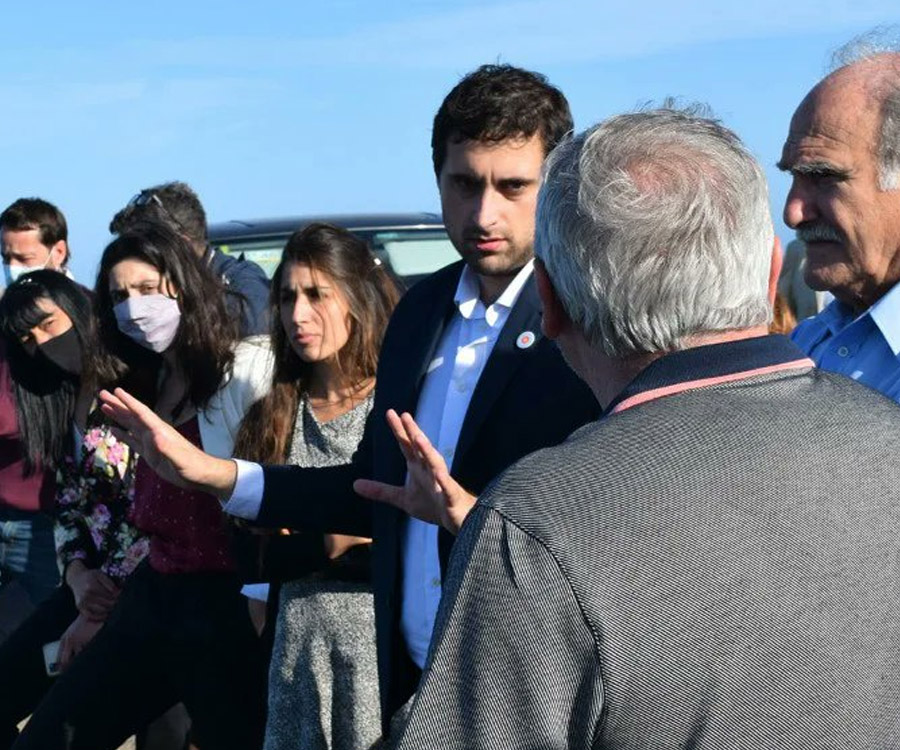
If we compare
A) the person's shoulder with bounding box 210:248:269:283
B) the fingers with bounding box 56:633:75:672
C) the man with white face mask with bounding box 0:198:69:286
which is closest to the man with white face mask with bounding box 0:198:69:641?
the fingers with bounding box 56:633:75:672

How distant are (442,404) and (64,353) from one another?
2.76 meters

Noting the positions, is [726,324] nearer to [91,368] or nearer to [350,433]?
[350,433]

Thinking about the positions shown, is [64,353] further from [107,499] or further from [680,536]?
[680,536]

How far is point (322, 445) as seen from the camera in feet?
13.5

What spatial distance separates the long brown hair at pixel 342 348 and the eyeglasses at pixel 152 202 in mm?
2251

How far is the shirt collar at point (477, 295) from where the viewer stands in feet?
10.1

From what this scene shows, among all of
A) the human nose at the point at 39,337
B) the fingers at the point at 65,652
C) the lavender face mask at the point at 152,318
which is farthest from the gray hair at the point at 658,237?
the human nose at the point at 39,337

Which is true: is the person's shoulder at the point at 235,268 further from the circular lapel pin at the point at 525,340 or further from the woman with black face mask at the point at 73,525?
the circular lapel pin at the point at 525,340

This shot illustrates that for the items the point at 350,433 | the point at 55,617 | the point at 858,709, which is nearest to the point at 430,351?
the point at 350,433

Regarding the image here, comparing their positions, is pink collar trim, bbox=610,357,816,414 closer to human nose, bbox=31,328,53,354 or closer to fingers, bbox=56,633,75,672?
fingers, bbox=56,633,75,672

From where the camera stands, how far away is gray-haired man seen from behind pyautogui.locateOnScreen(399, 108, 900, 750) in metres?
1.57

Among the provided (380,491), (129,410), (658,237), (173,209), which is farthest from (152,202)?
(658,237)

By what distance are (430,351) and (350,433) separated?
1.00 meters

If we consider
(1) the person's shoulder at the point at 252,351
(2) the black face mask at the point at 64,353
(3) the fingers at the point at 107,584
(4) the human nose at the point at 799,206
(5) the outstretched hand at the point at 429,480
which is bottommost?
(3) the fingers at the point at 107,584
